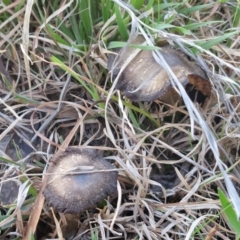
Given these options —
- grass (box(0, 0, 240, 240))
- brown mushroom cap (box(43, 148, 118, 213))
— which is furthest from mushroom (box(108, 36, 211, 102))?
brown mushroom cap (box(43, 148, 118, 213))

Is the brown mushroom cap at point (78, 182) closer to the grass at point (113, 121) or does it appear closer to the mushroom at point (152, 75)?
the grass at point (113, 121)

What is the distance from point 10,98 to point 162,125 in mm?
454

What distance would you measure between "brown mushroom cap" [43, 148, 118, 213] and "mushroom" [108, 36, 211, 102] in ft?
0.67

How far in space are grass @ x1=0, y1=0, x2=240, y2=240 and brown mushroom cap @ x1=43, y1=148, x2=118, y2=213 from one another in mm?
49

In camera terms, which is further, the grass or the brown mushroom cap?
the grass

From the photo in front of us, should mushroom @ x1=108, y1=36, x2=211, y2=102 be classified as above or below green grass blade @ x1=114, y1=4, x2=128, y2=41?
below

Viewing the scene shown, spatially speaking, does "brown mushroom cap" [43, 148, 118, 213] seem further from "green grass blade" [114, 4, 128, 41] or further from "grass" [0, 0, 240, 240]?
"green grass blade" [114, 4, 128, 41]

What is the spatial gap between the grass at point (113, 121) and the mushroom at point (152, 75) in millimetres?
34

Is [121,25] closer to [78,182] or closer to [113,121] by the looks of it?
[113,121]

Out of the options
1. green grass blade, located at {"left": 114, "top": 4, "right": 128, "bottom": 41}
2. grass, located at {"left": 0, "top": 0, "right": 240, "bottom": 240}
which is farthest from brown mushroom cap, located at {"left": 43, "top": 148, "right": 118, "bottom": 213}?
green grass blade, located at {"left": 114, "top": 4, "right": 128, "bottom": 41}

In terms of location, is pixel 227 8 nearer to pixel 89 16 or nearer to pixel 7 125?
pixel 89 16

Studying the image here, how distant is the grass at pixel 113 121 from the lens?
51.1 inches

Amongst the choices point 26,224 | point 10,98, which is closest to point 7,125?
point 10,98

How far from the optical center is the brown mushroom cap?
47.1 inches
